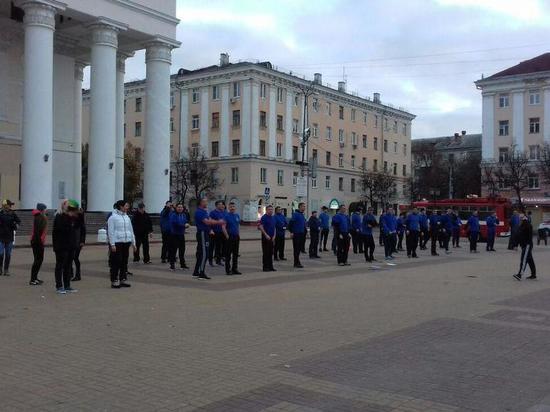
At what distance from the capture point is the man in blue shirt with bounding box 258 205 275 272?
53.9 ft

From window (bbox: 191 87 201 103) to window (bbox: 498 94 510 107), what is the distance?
110 ft

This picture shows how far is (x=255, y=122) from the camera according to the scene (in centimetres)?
6344

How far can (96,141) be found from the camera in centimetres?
3484

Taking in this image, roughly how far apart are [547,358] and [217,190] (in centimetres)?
6013

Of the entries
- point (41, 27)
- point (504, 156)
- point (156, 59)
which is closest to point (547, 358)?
point (41, 27)

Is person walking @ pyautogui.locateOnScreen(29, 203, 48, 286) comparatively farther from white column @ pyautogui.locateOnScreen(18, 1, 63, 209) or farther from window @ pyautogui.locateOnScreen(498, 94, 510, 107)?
window @ pyautogui.locateOnScreen(498, 94, 510, 107)

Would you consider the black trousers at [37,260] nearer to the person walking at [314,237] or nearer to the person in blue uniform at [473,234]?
the person walking at [314,237]

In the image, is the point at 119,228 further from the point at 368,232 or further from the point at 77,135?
the point at 77,135

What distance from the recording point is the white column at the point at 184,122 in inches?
2719

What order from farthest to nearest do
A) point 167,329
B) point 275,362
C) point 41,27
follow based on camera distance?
point 41,27
point 167,329
point 275,362

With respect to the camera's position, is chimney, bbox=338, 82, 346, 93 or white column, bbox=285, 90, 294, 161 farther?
chimney, bbox=338, 82, 346, 93

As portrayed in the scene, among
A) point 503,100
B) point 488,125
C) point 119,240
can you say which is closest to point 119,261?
point 119,240

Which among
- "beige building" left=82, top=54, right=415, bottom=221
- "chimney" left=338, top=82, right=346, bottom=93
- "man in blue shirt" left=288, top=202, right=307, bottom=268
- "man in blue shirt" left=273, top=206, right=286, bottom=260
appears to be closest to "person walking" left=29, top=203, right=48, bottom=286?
"man in blue shirt" left=288, top=202, right=307, bottom=268

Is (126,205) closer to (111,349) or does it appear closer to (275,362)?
(111,349)
